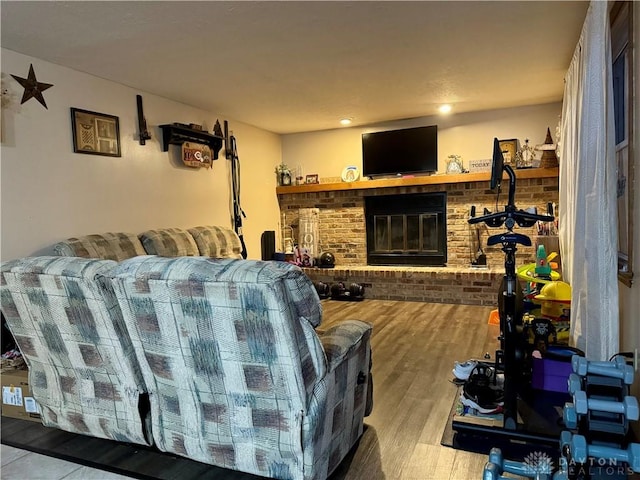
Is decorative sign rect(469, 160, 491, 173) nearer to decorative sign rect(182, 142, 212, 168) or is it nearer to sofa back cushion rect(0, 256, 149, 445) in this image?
decorative sign rect(182, 142, 212, 168)

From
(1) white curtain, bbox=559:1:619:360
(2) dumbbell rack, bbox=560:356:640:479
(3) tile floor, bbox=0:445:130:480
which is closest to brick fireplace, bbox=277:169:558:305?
(1) white curtain, bbox=559:1:619:360

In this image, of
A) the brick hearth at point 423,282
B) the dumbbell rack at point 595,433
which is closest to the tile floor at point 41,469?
the dumbbell rack at point 595,433

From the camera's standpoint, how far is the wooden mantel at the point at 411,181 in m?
4.98

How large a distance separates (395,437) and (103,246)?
101 inches

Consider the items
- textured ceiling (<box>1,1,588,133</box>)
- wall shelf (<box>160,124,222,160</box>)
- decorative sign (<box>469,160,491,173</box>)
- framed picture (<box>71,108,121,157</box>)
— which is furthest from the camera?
decorative sign (<box>469,160,491,173</box>)

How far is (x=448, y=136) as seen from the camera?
558 centimetres

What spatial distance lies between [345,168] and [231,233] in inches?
86.9

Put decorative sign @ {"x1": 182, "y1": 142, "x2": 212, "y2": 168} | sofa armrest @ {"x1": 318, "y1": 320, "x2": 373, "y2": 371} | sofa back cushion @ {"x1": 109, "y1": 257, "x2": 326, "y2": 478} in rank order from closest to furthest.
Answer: sofa back cushion @ {"x1": 109, "y1": 257, "x2": 326, "y2": 478} → sofa armrest @ {"x1": 318, "y1": 320, "x2": 373, "y2": 371} → decorative sign @ {"x1": 182, "y1": 142, "x2": 212, "y2": 168}

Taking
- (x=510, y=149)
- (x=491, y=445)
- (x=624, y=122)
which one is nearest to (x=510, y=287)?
(x=491, y=445)

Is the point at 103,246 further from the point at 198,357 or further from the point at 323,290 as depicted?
the point at 323,290

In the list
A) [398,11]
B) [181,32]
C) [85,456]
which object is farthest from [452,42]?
[85,456]

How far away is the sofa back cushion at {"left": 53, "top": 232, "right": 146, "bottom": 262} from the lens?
120 inches

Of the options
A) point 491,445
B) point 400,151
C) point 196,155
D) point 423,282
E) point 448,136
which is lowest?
point 491,445

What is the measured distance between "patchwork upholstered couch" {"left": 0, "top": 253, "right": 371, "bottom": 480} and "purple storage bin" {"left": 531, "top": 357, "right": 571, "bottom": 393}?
123 cm
